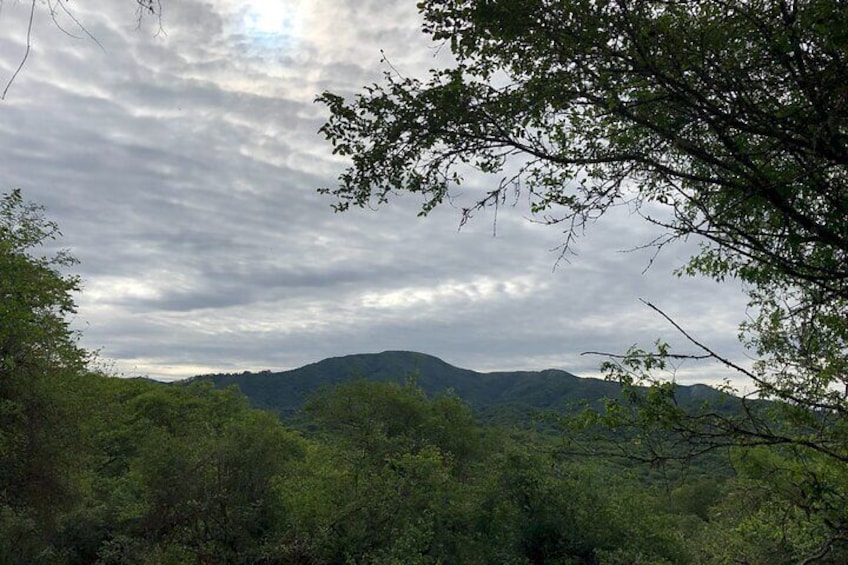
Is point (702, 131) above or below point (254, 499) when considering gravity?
above

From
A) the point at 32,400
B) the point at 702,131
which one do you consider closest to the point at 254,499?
the point at 32,400

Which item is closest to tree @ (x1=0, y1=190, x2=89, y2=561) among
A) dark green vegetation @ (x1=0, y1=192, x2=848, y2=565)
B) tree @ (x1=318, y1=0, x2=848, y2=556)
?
dark green vegetation @ (x1=0, y1=192, x2=848, y2=565)

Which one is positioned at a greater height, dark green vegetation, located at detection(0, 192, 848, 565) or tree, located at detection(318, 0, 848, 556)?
tree, located at detection(318, 0, 848, 556)

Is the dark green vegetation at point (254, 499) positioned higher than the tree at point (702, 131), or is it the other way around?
the tree at point (702, 131)

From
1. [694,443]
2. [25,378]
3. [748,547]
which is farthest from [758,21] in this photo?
[25,378]

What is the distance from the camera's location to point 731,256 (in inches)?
221

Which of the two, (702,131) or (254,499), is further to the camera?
(254,499)

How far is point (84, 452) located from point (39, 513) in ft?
6.56

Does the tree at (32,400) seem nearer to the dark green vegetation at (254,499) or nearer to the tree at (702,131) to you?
the dark green vegetation at (254,499)

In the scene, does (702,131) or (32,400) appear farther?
(32,400)

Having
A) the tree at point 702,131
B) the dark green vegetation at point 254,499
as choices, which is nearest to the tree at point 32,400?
the dark green vegetation at point 254,499

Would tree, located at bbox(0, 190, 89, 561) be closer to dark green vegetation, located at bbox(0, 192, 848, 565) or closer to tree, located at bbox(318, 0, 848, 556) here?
dark green vegetation, located at bbox(0, 192, 848, 565)

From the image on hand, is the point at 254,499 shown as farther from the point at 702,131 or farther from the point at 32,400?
the point at 702,131

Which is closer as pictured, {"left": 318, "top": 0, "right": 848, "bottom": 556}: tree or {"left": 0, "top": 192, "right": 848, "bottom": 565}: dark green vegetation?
{"left": 318, "top": 0, "right": 848, "bottom": 556}: tree
